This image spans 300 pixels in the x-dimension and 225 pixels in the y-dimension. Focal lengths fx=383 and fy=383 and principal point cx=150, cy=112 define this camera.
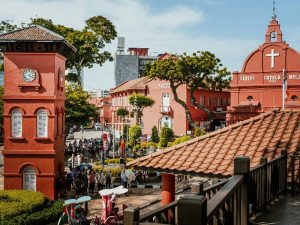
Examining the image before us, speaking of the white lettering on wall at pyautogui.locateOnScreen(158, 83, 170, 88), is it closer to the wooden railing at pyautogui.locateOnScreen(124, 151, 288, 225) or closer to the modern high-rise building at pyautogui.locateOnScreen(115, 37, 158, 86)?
the modern high-rise building at pyautogui.locateOnScreen(115, 37, 158, 86)

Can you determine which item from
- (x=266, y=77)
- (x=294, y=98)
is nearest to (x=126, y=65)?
(x=266, y=77)

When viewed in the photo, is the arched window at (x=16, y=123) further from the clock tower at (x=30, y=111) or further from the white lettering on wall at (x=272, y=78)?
the white lettering on wall at (x=272, y=78)

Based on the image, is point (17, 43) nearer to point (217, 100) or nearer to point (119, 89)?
point (217, 100)

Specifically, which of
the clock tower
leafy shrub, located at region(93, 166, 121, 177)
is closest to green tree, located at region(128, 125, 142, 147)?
leafy shrub, located at region(93, 166, 121, 177)

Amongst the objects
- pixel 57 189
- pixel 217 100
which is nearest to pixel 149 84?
pixel 217 100

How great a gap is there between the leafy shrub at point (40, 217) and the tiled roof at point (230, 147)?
7900 mm

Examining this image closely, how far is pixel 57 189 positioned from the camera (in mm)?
20609

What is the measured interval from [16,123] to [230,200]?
707 inches

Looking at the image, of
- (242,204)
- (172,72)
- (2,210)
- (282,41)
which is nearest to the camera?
(242,204)

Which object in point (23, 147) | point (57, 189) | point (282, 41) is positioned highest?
point (282, 41)

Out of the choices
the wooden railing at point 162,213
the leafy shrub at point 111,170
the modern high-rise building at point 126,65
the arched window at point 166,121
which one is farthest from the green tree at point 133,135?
the modern high-rise building at point 126,65

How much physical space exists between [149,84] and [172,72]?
17.0 metres

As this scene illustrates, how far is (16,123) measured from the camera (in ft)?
65.7

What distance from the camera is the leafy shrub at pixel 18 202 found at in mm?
14852
